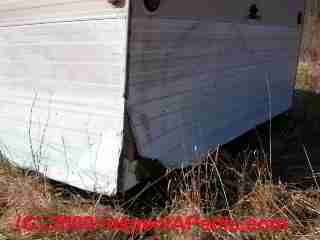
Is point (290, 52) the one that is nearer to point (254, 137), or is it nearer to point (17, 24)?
point (254, 137)

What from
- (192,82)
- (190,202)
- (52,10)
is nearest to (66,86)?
(52,10)

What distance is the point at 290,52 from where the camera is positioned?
5152mm

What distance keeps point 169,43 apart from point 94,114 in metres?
0.63

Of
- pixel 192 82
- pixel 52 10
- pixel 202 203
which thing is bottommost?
pixel 202 203

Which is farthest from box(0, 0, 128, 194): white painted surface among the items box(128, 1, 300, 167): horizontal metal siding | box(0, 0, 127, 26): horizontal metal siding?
box(128, 1, 300, 167): horizontal metal siding

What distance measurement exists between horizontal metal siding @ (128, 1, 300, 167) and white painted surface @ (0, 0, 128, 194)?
142 millimetres

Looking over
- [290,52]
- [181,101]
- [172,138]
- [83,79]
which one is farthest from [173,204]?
[290,52]

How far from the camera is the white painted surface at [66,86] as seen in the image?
2.15 metres

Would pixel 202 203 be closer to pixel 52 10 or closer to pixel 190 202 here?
pixel 190 202

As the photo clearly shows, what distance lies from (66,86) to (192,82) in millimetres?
863

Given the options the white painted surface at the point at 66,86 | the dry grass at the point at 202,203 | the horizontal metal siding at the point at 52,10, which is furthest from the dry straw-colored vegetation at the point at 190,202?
the horizontal metal siding at the point at 52,10

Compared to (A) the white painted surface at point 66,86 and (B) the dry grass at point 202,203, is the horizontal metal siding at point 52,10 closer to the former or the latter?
(A) the white painted surface at point 66,86

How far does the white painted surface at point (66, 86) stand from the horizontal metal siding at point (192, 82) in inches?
5.6

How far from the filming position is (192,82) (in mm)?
2748
